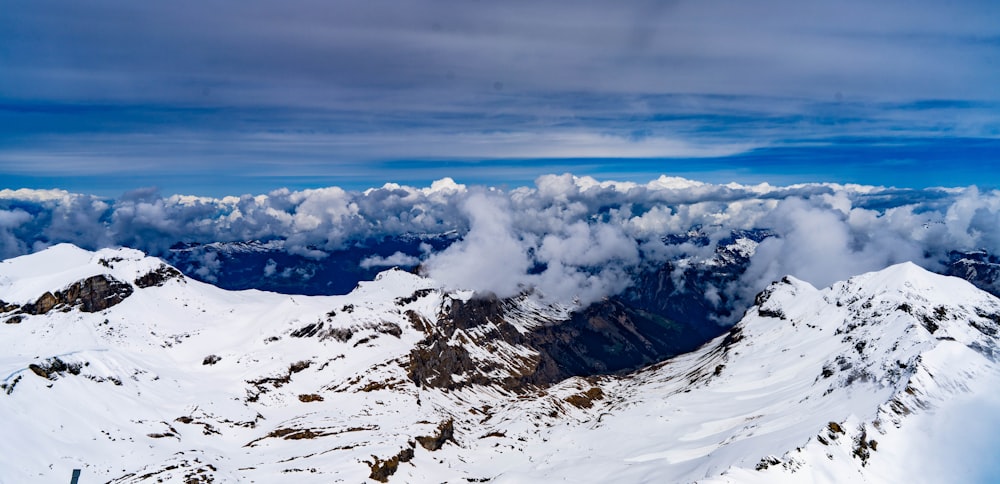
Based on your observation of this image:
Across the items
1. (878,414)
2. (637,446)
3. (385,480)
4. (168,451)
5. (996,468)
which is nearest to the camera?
(996,468)

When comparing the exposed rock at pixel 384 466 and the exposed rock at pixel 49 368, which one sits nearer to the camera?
the exposed rock at pixel 384 466

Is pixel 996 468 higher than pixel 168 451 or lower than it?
lower

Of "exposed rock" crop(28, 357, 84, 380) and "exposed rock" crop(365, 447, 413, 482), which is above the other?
"exposed rock" crop(28, 357, 84, 380)

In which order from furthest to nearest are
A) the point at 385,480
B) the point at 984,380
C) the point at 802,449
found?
the point at 385,480 → the point at 984,380 → the point at 802,449

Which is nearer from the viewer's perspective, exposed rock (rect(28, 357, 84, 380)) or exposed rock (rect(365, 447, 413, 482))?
exposed rock (rect(365, 447, 413, 482))

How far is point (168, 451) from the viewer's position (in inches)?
6978

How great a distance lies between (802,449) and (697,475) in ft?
86.8

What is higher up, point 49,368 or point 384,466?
point 49,368

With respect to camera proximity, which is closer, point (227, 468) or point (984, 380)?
point (984, 380)

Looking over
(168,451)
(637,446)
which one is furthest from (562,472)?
(168,451)

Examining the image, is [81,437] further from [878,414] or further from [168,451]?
[878,414]

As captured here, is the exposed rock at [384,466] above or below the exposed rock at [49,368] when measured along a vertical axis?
below

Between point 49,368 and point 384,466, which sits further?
point 49,368

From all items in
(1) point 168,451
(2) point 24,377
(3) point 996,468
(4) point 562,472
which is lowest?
(4) point 562,472
